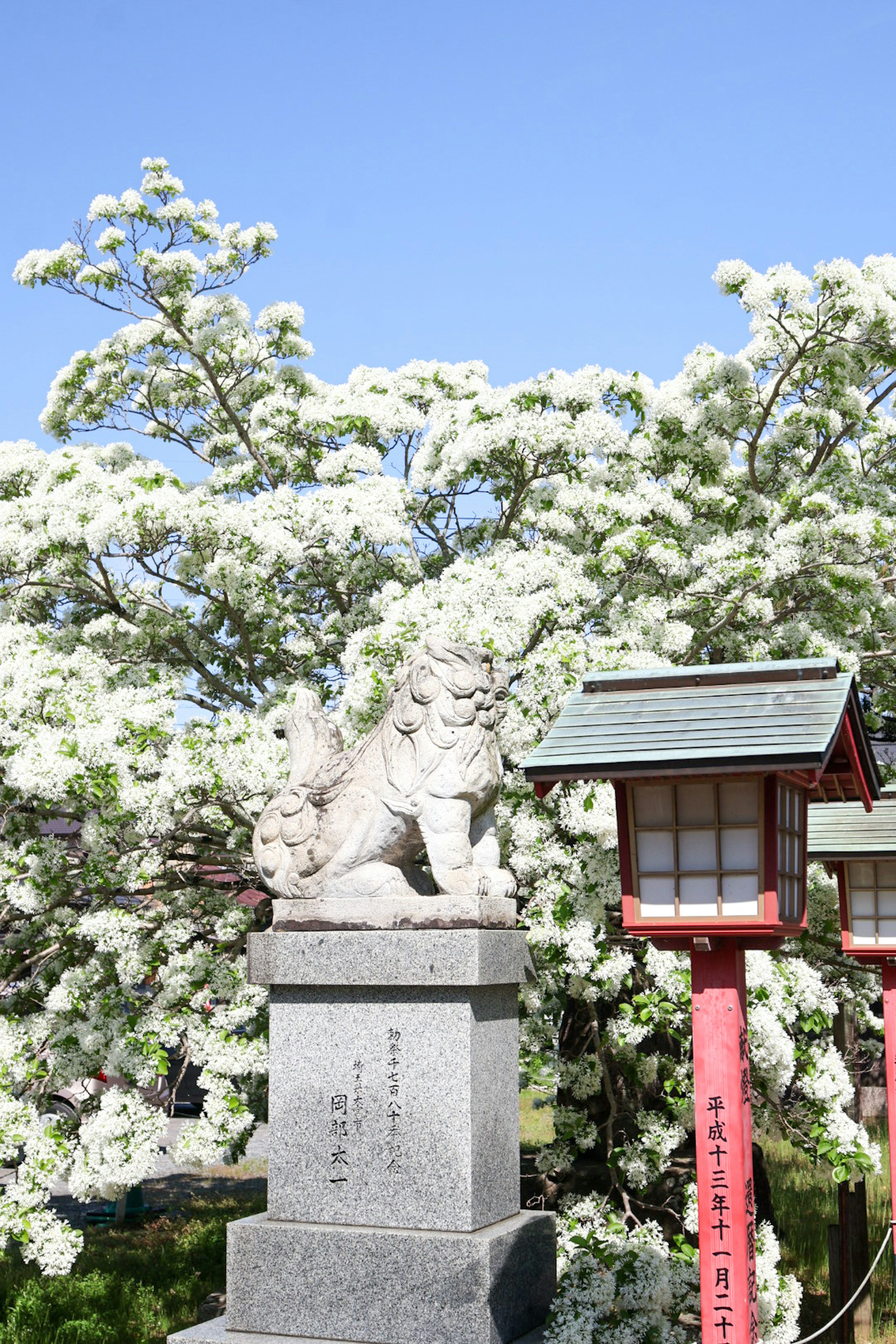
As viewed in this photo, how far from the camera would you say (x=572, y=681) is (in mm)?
9562

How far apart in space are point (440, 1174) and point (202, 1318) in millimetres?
5676

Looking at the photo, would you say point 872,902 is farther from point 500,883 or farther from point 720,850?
point 720,850

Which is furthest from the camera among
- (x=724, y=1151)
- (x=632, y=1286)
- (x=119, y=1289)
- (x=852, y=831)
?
(x=119, y=1289)

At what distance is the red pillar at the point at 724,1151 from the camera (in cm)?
488

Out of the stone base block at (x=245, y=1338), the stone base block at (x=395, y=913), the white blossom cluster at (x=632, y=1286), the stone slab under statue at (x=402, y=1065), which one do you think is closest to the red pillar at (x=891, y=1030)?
the white blossom cluster at (x=632, y=1286)

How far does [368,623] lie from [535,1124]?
11.3 m

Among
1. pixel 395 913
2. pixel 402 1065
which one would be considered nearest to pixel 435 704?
pixel 395 913

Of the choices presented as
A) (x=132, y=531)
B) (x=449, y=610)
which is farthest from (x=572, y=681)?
(x=132, y=531)

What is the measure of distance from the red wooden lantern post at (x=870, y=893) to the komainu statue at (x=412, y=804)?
8.49ft

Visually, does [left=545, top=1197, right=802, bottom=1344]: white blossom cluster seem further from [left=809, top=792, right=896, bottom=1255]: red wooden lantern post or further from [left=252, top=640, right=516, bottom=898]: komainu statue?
[left=252, top=640, right=516, bottom=898]: komainu statue

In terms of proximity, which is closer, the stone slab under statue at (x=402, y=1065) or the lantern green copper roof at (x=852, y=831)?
the stone slab under statue at (x=402, y=1065)

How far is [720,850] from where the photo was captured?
198 inches

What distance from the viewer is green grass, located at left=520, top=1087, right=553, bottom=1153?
1650 cm

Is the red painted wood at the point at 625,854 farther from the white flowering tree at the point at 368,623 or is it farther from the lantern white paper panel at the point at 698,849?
the white flowering tree at the point at 368,623
